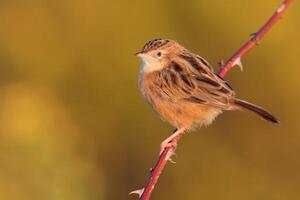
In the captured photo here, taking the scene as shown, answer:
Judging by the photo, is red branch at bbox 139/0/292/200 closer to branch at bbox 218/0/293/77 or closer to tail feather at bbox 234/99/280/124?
branch at bbox 218/0/293/77

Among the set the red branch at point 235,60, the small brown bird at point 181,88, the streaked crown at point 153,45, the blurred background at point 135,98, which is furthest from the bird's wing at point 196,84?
the blurred background at point 135,98

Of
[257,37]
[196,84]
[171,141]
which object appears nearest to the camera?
[257,37]

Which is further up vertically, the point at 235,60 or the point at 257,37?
the point at 257,37

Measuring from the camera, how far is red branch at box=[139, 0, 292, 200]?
4.75 meters

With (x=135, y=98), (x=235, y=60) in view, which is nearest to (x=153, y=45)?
(x=235, y=60)

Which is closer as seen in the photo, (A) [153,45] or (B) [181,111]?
(B) [181,111]

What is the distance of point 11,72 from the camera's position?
1098cm

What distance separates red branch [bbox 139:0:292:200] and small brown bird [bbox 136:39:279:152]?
1.31ft

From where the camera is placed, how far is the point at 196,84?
6.11m

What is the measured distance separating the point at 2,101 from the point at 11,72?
1.22 meters

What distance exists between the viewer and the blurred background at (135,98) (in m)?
9.95

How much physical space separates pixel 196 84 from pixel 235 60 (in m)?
0.85

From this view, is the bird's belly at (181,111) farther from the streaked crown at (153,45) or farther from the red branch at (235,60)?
the red branch at (235,60)

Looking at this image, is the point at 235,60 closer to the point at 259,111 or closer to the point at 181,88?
the point at 259,111
